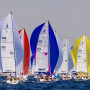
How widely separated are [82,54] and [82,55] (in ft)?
0.59

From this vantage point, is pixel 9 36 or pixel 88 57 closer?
pixel 9 36

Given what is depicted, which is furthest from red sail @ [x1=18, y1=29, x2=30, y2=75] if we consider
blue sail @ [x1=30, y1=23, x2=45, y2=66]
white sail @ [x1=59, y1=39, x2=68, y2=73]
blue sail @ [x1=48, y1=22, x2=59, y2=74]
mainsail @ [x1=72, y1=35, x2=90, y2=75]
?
white sail @ [x1=59, y1=39, x2=68, y2=73]

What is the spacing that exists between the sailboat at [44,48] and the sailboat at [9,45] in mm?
5282

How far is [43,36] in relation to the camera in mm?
54531

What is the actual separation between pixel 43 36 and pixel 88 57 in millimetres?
18141

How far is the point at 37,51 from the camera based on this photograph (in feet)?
179

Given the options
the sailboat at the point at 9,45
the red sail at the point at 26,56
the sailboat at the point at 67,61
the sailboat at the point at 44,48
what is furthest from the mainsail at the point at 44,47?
the sailboat at the point at 67,61

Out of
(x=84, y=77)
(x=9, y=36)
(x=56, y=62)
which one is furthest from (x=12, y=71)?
(x=84, y=77)

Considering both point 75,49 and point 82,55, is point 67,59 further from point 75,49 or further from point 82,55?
point 82,55

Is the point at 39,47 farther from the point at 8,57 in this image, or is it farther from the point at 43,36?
the point at 8,57

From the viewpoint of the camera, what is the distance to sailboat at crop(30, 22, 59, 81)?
2147 inches

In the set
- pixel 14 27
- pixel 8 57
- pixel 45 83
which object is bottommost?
pixel 45 83

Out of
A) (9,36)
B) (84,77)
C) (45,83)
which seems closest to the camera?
(9,36)

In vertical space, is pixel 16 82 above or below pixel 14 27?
below
